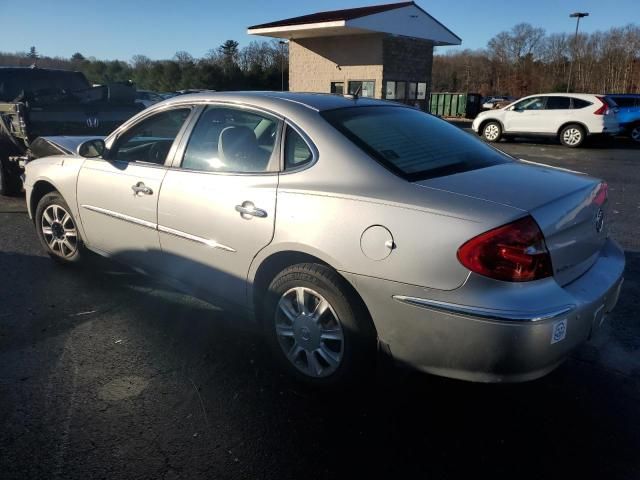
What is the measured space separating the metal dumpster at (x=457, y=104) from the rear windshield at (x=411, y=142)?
3304cm

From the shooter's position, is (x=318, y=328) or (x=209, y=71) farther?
(x=209, y=71)

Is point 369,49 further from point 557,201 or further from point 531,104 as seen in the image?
point 557,201

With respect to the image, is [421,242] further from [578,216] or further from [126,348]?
[126,348]

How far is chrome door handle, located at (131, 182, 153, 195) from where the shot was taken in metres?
3.52

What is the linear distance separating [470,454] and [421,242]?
1014mm

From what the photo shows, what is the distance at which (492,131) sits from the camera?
18.1m

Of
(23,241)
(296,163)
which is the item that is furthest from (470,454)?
(23,241)

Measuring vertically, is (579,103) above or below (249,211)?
above

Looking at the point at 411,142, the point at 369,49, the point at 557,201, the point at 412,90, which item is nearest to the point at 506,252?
the point at 557,201

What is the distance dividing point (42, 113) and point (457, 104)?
32.6m

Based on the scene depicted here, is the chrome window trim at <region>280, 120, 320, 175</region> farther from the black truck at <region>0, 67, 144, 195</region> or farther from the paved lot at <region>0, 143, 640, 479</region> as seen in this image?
the black truck at <region>0, 67, 144, 195</region>

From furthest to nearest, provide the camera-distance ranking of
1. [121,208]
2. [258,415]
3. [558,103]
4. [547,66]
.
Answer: [547,66]
[558,103]
[121,208]
[258,415]

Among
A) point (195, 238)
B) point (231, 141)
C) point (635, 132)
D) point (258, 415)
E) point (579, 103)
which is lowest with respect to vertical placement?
point (258, 415)

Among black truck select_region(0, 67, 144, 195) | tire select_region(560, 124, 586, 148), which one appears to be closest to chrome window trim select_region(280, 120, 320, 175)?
black truck select_region(0, 67, 144, 195)
